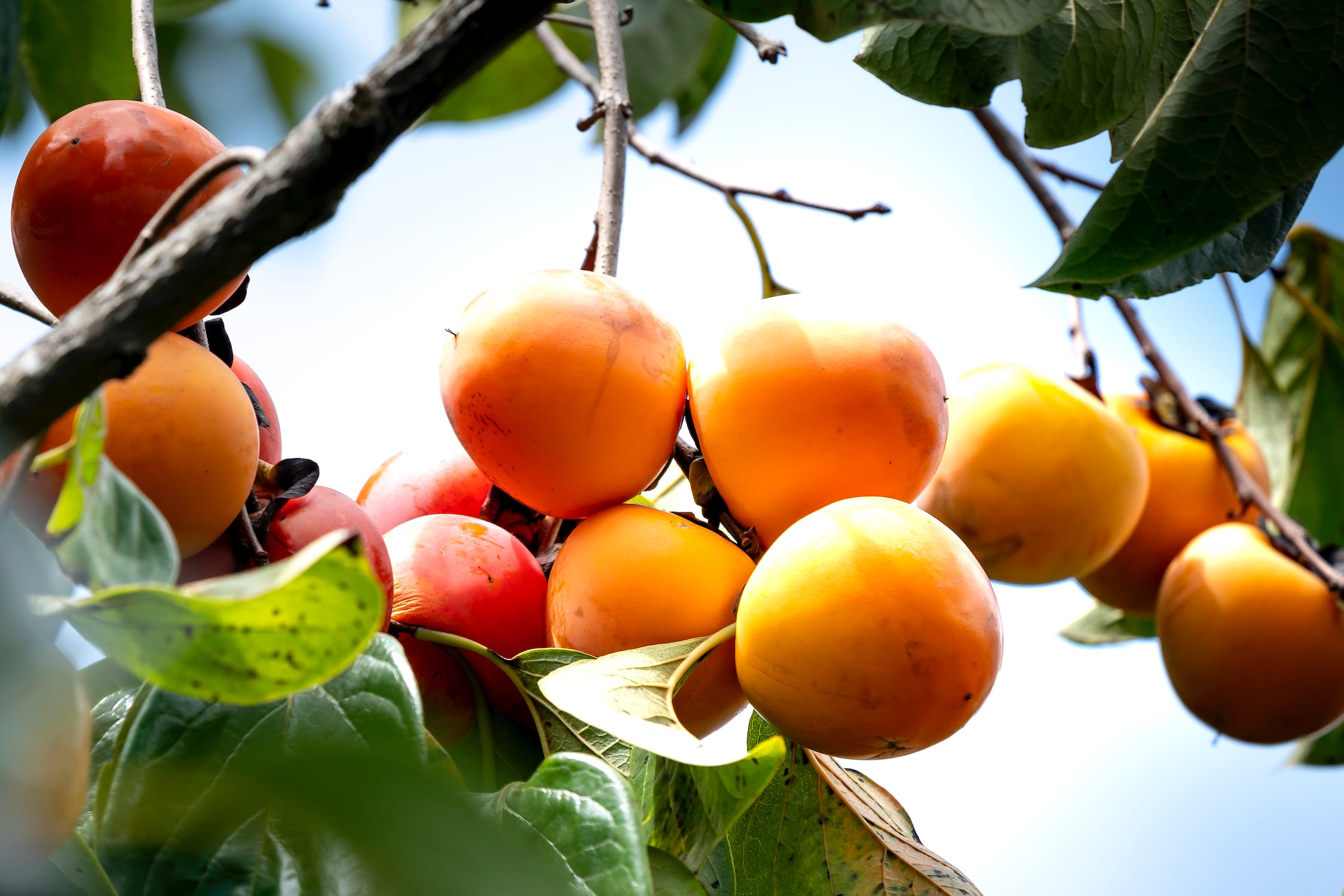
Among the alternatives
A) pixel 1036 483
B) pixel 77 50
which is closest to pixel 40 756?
pixel 1036 483

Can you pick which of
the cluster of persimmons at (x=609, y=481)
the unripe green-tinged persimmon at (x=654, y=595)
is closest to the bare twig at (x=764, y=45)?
the cluster of persimmons at (x=609, y=481)

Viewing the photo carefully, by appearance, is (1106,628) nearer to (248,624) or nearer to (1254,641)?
(1254,641)

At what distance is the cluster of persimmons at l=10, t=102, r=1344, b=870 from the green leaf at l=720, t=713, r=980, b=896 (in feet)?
0.34

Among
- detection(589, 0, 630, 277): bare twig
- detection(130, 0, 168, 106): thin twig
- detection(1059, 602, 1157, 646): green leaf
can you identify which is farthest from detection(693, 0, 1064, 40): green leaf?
detection(1059, 602, 1157, 646): green leaf

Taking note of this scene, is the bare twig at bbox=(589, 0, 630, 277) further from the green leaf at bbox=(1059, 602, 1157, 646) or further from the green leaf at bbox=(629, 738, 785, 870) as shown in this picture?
the green leaf at bbox=(1059, 602, 1157, 646)

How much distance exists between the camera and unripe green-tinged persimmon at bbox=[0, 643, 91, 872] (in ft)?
1.08

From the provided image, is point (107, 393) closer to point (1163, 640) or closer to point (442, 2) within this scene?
point (442, 2)

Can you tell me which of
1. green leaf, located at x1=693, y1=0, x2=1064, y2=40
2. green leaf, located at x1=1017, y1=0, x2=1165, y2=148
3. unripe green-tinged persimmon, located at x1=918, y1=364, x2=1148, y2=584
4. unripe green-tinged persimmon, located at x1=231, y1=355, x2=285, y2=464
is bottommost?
unripe green-tinged persimmon, located at x1=918, y1=364, x2=1148, y2=584

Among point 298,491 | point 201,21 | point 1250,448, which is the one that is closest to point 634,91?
point 201,21

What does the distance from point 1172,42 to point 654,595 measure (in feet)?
1.79

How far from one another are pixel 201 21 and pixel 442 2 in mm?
1280

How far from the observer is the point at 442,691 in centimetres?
70

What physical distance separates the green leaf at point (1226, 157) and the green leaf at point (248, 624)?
0.51 m

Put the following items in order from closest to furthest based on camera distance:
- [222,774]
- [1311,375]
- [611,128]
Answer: [222,774]
[611,128]
[1311,375]
